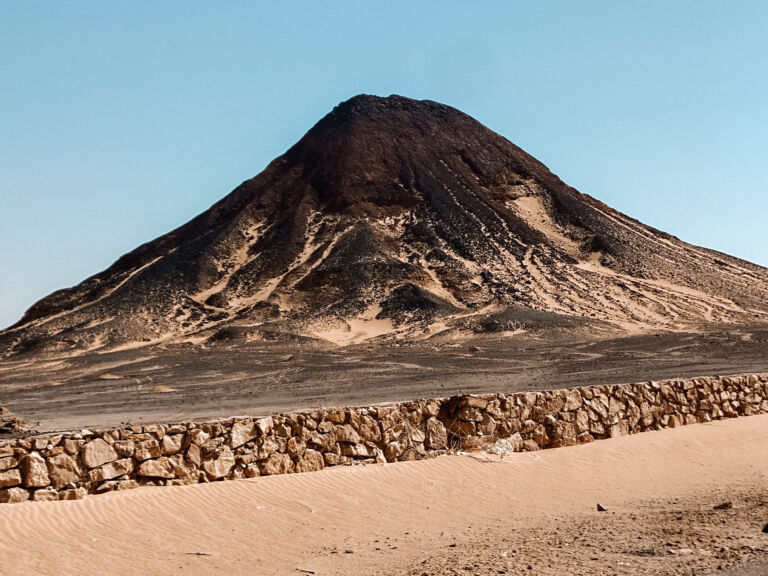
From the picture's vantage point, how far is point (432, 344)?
4525 cm

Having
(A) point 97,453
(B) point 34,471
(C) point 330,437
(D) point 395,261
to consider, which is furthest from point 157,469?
(D) point 395,261

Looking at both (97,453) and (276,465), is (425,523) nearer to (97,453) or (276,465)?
(276,465)

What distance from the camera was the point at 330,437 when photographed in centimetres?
1095

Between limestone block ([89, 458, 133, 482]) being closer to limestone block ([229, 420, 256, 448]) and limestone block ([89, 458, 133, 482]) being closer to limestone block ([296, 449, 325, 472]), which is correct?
limestone block ([229, 420, 256, 448])

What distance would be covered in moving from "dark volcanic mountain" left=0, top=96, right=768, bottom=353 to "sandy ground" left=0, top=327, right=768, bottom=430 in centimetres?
685

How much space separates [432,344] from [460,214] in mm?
31110

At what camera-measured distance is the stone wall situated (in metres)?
9.00

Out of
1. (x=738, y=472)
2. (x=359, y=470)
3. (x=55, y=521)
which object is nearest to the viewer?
(x=55, y=521)

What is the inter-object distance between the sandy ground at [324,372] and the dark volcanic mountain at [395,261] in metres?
6.85

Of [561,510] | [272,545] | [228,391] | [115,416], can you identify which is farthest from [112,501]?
[228,391]

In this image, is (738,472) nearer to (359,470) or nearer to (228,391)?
(359,470)

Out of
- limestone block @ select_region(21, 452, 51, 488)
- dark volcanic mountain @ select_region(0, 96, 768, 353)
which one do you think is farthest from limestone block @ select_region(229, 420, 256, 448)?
dark volcanic mountain @ select_region(0, 96, 768, 353)

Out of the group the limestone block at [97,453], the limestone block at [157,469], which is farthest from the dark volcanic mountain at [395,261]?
the limestone block at [97,453]

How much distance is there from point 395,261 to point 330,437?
175 feet
